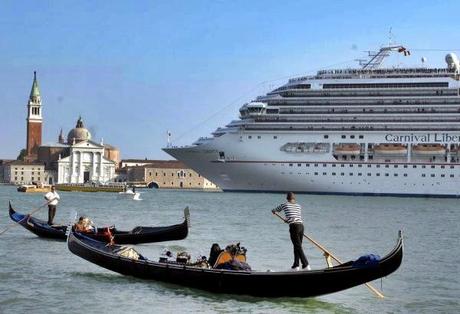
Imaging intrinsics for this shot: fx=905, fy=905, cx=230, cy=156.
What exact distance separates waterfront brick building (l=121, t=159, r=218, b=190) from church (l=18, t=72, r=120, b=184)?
13.4ft

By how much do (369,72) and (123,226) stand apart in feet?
147

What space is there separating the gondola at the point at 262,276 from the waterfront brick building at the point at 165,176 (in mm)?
136017

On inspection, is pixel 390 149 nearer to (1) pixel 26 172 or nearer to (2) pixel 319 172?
(2) pixel 319 172

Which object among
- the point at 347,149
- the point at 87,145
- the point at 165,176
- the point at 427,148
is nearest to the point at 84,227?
the point at 347,149

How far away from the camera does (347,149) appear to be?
7075 centimetres

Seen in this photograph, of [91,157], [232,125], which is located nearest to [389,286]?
[232,125]

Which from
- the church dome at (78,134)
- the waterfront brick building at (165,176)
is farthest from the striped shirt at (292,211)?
the church dome at (78,134)

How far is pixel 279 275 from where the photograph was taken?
14.2m

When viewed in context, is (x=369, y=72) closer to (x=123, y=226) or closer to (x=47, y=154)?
(x=123, y=226)

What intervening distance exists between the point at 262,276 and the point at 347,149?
57.1 meters

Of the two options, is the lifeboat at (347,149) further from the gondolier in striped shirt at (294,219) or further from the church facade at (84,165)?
the church facade at (84,165)

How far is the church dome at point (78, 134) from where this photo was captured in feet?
509

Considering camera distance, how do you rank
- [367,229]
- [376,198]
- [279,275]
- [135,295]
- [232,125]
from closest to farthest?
[279,275], [135,295], [367,229], [376,198], [232,125]

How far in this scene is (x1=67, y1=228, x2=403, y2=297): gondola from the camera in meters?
13.5
